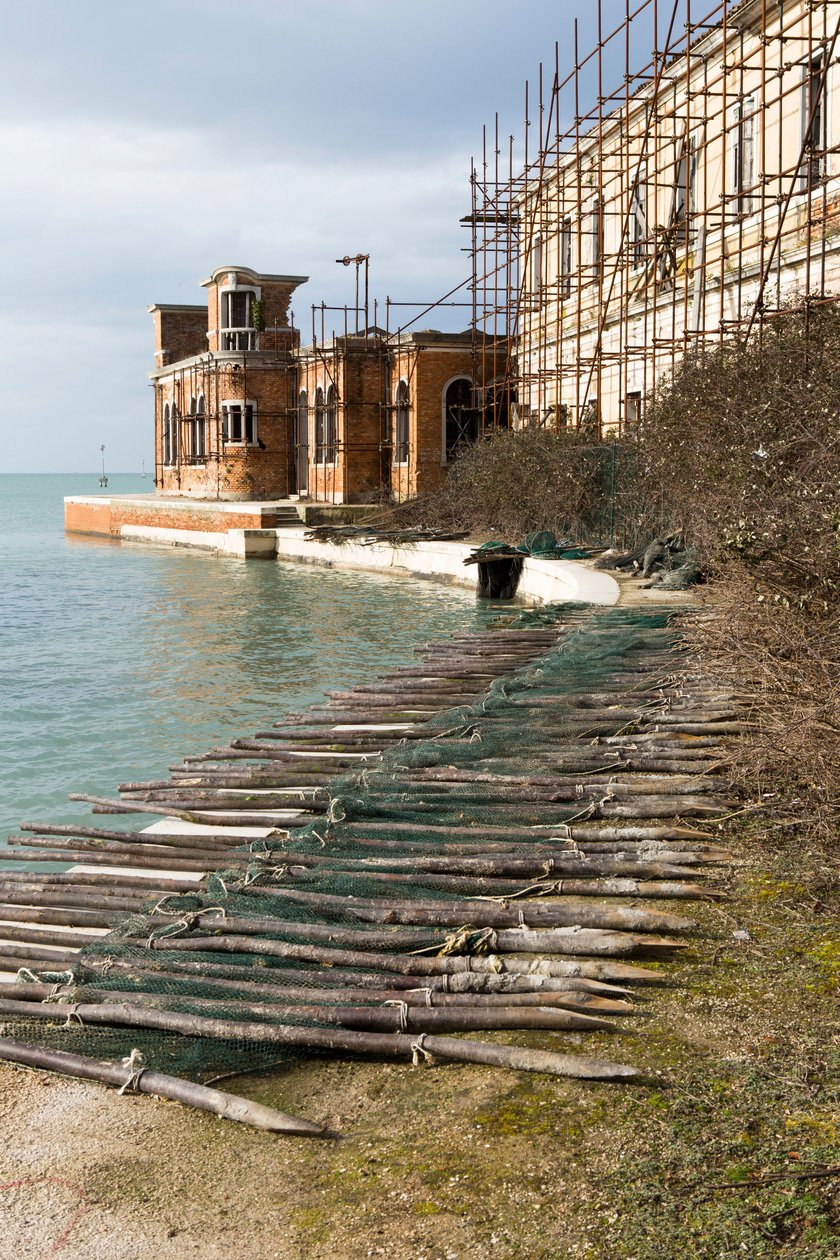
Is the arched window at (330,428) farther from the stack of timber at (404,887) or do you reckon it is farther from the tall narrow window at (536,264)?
the stack of timber at (404,887)

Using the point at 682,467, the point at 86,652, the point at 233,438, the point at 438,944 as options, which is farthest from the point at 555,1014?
the point at 233,438

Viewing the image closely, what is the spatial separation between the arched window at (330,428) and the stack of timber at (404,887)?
3059 centimetres

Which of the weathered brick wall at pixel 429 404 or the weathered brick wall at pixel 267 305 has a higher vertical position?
the weathered brick wall at pixel 267 305

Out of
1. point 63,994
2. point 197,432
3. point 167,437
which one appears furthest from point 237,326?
point 63,994

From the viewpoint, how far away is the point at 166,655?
19.8 meters

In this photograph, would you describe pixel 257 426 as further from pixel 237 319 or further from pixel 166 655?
pixel 166 655

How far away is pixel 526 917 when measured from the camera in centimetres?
532

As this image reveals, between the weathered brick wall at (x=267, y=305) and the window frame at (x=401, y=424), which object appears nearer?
the window frame at (x=401, y=424)

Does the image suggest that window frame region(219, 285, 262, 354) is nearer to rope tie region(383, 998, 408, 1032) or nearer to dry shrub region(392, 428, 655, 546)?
dry shrub region(392, 428, 655, 546)

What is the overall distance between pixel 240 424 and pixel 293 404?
1.91 m

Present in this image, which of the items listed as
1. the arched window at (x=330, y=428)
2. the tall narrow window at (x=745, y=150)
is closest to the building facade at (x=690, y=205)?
the tall narrow window at (x=745, y=150)

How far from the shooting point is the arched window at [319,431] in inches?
1583

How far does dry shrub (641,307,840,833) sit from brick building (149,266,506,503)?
61.1ft

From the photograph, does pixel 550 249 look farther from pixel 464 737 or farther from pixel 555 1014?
pixel 555 1014
